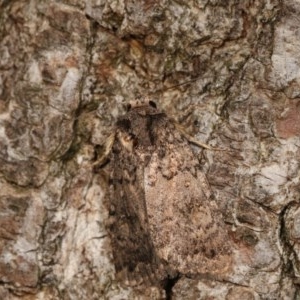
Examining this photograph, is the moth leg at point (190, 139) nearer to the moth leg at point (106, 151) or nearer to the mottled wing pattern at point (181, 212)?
the mottled wing pattern at point (181, 212)

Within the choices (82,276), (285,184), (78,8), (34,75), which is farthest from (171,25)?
(82,276)

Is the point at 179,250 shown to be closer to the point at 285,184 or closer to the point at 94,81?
the point at 285,184

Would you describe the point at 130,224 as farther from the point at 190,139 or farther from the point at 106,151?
the point at 190,139

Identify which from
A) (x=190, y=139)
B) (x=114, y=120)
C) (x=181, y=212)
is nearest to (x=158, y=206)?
(x=181, y=212)

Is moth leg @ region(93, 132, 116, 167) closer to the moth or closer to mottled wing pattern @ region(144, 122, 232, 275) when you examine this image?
the moth

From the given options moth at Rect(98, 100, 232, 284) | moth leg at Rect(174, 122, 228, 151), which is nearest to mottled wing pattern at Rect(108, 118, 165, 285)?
moth at Rect(98, 100, 232, 284)
